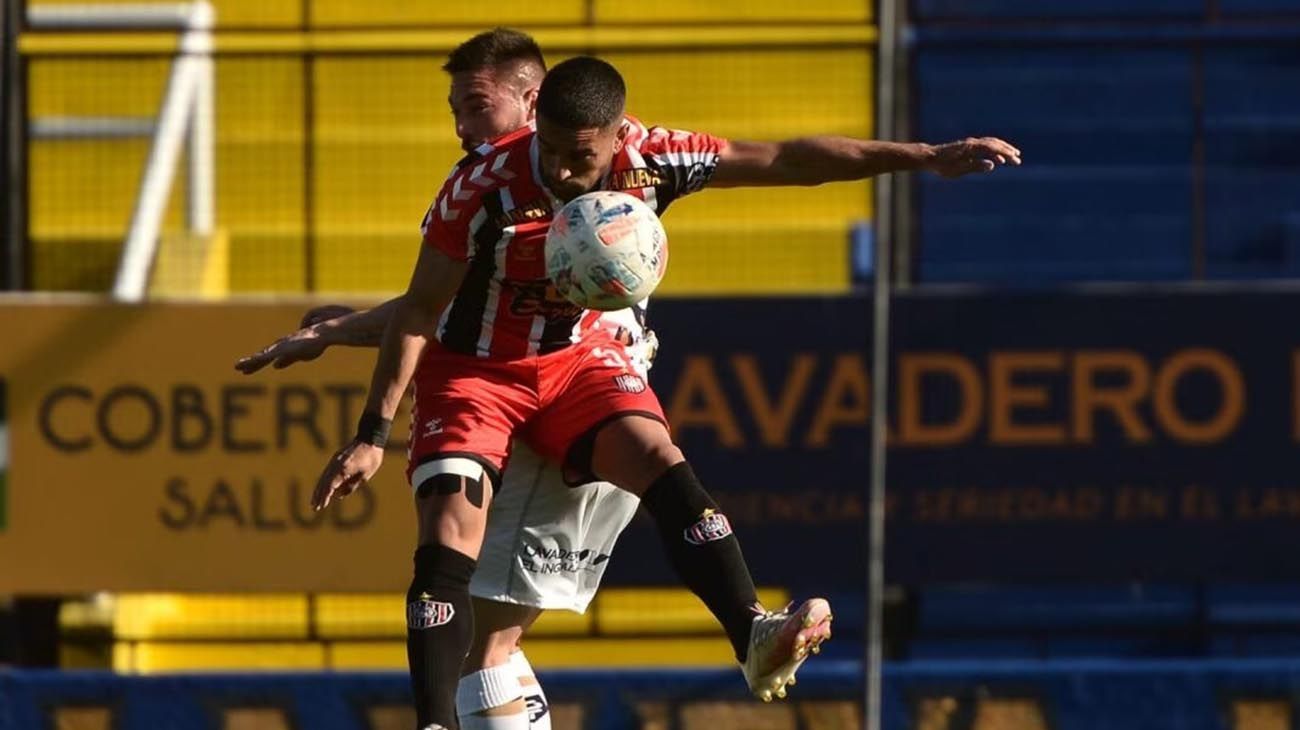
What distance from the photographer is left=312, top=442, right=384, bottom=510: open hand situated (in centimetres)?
606

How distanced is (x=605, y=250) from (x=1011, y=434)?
343cm

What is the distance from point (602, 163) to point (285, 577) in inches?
134

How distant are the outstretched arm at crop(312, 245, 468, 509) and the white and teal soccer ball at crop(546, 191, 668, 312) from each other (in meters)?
0.30

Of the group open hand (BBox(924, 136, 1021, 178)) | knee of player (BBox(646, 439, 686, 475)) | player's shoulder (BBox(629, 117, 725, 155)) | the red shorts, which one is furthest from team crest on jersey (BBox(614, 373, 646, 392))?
open hand (BBox(924, 136, 1021, 178))

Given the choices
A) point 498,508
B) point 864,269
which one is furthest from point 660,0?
point 498,508

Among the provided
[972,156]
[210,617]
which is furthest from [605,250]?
[210,617]

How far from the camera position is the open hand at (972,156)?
20.2ft

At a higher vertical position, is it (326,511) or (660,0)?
(660,0)

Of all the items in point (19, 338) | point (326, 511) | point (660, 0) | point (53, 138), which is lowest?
point (326, 511)

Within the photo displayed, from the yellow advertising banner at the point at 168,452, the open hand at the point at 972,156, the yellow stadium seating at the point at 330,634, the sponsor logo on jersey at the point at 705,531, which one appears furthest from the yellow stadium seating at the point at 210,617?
the open hand at the point at 972,156

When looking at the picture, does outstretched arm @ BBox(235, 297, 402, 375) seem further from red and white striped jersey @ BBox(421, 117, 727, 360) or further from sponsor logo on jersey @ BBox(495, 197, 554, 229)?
sponsor logo on jersey @ BBox(495, 197, 554, 229)

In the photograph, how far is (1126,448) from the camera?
9031 mm

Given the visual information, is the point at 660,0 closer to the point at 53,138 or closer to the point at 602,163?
the point at 53,138

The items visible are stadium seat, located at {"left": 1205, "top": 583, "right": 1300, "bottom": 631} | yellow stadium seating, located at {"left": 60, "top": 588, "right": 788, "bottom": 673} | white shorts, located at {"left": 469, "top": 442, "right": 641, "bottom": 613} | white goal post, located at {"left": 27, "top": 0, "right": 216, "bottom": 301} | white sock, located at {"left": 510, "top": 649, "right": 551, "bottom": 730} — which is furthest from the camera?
stadium seat, located at {"left": 1205, "top": 583, "right": 1300, "bottom": 631}
